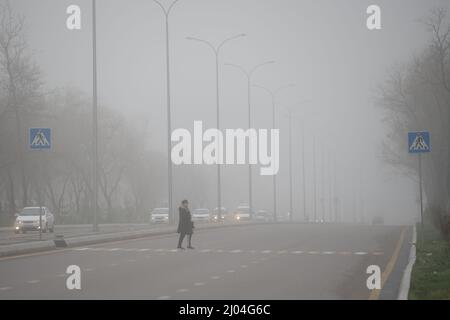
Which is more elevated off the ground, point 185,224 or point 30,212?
point 185,224

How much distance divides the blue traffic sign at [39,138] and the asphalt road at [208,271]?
430 cm

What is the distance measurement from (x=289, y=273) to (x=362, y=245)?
1270 cm

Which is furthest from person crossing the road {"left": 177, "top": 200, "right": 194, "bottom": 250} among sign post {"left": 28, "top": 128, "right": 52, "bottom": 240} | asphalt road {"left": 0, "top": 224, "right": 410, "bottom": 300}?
sign post {"left": 28, "top": 128, "right": 52, "bottom": 240}

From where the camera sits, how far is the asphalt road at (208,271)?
611 inches

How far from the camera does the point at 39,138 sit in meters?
31.1

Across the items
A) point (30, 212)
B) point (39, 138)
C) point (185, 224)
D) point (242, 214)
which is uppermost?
point (39, 138)

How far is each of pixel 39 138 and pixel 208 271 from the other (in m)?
13.2

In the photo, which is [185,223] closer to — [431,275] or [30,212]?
[431,275]

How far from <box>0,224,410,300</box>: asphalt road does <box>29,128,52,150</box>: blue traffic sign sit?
4300 millimetres

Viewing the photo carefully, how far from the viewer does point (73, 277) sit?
18266 mm

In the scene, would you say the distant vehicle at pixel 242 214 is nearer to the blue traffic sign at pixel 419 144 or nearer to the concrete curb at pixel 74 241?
the concrete curb at pixel 74 241

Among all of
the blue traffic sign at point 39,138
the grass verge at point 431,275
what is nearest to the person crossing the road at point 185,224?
the blue traffic sign at point 39,138

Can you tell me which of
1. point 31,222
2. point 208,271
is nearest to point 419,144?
point 208,271
